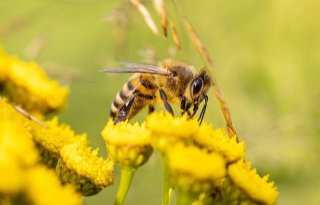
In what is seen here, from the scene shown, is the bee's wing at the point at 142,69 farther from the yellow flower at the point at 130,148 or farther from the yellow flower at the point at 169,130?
the yellow flower at the point at 169,130

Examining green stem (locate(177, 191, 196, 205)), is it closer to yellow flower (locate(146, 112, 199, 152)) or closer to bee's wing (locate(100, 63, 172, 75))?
yellow flower (locate(146, 112, 199, 152))

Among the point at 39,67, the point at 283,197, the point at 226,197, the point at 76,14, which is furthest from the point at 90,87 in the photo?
the point at 226,197

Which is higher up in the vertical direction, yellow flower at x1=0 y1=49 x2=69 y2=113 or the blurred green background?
yellow flower at x1=0 y1=49 x2=69 y2=113

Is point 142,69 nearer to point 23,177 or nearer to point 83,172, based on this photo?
point 83,172

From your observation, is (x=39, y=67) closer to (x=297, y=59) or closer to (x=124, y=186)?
(x=124, y=186)

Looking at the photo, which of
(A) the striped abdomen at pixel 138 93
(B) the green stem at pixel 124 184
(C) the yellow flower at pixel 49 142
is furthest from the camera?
(A) the striped abdomen at pixel 138 93

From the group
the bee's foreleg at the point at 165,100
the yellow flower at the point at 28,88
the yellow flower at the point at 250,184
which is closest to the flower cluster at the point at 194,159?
the yellow flower at the point at 250,184

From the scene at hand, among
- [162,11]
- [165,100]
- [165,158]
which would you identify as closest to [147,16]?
[162,11]

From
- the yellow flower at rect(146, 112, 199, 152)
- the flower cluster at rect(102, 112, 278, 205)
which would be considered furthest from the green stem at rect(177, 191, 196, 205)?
the yellow flower at rect(146, 112, 199, 152)
